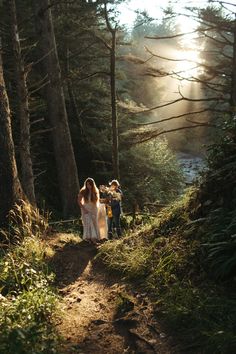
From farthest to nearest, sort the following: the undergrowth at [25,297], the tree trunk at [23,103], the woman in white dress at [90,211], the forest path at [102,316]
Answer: the tree trunk at [23,103] < the woman in white dress at [90,211] < the forest path at [102,316] < the undergrowth at [25,297]

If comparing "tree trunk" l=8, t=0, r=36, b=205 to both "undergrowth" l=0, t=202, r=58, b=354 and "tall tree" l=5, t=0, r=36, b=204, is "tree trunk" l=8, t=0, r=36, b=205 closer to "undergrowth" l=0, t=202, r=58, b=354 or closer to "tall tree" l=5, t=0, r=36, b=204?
"tall tree" l=5, t=0, r=36, b=204

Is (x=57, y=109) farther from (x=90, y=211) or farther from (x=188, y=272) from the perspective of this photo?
(x=188, y=272)

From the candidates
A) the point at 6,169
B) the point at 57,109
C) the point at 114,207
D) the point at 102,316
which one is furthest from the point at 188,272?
the point at 57,109

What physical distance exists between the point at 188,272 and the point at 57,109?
388 inches

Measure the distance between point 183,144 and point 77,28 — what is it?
2813 centimetres

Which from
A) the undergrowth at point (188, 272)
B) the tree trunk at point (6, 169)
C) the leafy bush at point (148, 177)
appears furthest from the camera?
the leafy bush at point (148, 177)

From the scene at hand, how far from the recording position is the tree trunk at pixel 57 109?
13922 mm

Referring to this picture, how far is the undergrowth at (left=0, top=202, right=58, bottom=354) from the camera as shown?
393 cm

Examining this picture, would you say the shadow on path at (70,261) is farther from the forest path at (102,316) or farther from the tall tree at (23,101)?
the tall tree at (23,101)

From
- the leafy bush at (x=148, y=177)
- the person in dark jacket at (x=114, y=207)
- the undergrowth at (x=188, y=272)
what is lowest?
the leafy bush at (x=148, y=177)

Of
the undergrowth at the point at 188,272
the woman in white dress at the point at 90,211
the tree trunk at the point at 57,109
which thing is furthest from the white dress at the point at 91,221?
the tree trunk at the point at 57,109

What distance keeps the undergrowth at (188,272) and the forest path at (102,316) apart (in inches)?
7.1

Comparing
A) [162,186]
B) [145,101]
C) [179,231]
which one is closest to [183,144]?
[145,101]

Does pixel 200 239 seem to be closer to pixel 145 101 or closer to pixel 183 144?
pixel 145 101
